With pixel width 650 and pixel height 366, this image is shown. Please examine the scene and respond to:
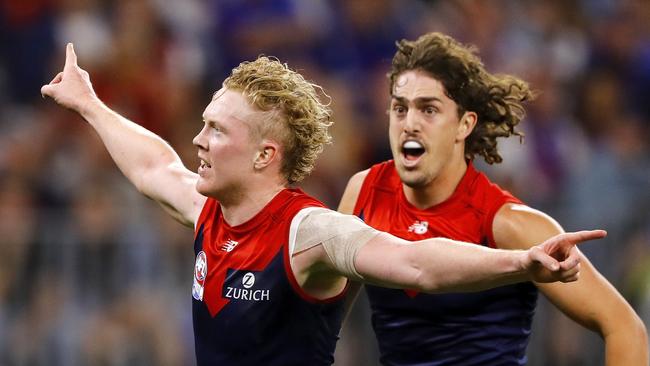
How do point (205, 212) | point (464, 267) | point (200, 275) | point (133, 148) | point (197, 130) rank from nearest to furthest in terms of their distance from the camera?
point (464, 267)
point (200, 275)
point (205, 212)
point (133, 148)
point (197, 130)

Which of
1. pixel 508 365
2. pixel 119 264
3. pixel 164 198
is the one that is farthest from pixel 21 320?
pixel 508 365

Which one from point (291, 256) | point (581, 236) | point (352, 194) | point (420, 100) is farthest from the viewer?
point (352, 194)

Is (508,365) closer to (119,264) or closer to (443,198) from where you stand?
(443,198)

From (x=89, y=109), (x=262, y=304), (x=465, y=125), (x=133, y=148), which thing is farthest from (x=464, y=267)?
(x=89, y=109)

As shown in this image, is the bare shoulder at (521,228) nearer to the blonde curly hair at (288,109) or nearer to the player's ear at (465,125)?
the player's ear at (465,125)

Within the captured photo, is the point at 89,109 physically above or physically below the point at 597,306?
above

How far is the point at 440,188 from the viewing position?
17.6ft

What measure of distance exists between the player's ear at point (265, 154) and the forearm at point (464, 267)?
863mm

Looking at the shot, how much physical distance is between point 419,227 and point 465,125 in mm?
521

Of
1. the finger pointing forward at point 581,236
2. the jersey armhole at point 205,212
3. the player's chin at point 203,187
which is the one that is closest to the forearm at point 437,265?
the finger pointing forward at point 581,236

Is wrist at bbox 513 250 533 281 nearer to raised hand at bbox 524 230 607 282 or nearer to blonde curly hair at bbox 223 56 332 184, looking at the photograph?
raised hand at bbox 524 230 607 282

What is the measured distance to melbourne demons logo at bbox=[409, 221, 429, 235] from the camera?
5266 mm

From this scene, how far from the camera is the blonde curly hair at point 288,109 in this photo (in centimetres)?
453

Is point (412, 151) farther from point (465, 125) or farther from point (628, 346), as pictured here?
point (628, 346)
